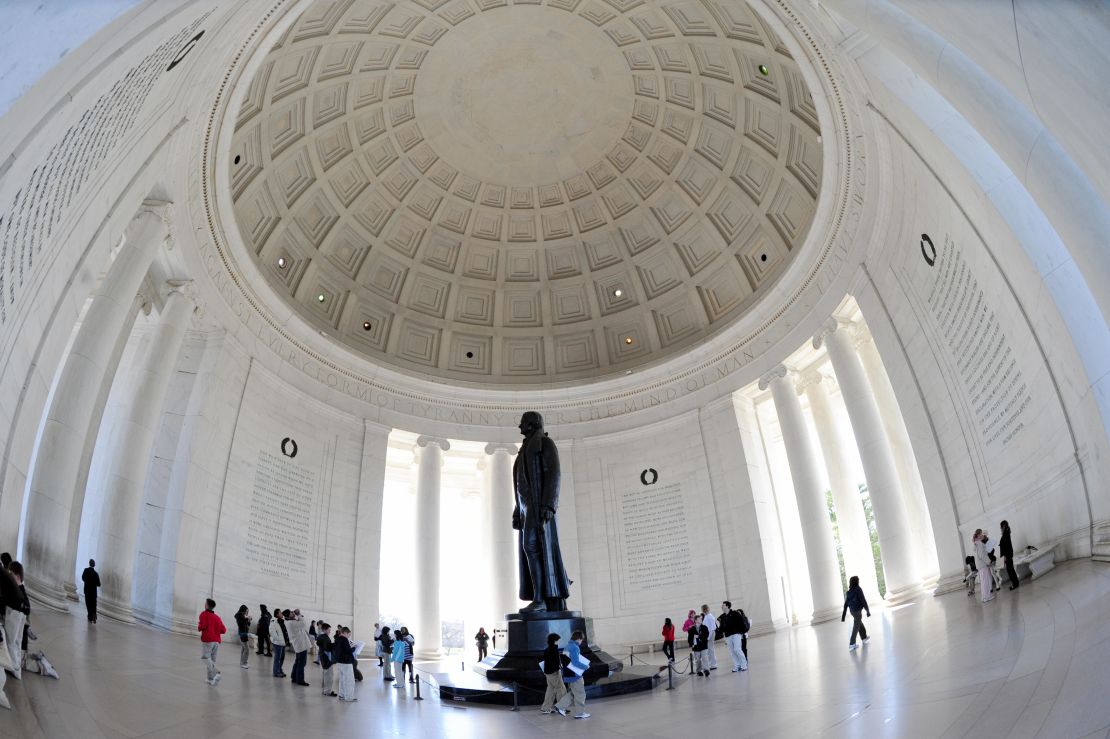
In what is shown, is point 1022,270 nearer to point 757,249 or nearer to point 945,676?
point 945,676

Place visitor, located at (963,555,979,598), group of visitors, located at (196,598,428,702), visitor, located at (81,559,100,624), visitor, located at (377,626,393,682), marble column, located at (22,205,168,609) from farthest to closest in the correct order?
visitor, located at (963,555,979,598) → visitor, located at (377,626,393,682) → visitor, located at (81,559,100,624) → marble column, located at (22,205,168,609) → group of visitors, located at (196,598,428,702)

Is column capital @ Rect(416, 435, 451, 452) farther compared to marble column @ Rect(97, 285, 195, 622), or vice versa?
column capital @ Rect(416, 435, 451, 452)

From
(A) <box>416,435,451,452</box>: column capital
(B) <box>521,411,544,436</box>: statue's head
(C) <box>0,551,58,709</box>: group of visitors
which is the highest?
(A) <box>416,435,451,452</box>: column capital

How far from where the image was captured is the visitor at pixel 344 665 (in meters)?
11.2

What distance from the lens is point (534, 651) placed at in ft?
39.3

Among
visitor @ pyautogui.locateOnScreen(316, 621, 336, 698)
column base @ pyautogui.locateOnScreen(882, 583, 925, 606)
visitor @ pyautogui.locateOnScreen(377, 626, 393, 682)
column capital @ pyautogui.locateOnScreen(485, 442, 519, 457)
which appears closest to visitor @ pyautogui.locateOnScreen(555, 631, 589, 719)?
visitor @ pyautogui.locateOnScreen(316, 621, 336, 698)

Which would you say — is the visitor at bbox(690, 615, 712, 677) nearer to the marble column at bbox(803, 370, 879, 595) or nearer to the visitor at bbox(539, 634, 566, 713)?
the visitor at bbox(539, 634, 566, 713)

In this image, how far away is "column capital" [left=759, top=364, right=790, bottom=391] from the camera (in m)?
26.3

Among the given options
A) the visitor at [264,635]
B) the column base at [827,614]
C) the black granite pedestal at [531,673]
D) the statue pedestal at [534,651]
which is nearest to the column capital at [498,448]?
the column base at [827,614]

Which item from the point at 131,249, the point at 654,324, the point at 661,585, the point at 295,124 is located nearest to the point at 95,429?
the point at 131,249

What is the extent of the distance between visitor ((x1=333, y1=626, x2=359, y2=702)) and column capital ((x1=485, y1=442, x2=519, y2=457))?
1910cm

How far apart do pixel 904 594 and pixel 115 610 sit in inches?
773

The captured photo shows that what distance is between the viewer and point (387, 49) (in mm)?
26594

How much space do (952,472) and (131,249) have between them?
21682mm
